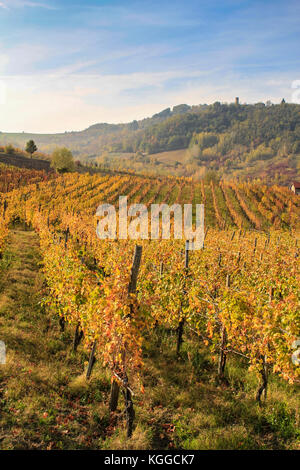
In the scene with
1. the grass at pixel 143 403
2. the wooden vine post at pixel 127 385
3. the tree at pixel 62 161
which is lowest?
the grass at pixel 143 403

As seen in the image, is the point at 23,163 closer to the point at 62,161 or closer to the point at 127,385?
the point at 62,161

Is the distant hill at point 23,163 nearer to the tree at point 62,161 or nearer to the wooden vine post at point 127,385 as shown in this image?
the tree at point 62,161

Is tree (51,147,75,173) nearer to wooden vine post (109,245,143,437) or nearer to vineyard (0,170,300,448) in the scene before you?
vineyard (0,170,300,448)

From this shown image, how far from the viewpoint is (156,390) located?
675 cm

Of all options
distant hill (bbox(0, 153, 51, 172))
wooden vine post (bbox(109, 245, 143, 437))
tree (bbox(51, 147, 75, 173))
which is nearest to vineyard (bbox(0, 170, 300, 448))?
wooden vine post (bbox(109, 245, 143, 437))

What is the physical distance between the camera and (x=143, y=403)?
6336 millimetres

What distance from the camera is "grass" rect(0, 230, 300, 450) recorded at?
5.15 metres

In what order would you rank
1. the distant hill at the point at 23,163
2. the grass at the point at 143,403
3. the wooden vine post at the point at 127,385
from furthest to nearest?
the distant hill at the point at 23,163, the wooden vine post at the point at 127,385, the grass at the point at 143,403

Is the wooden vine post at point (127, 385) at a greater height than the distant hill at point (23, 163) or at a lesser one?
lesser

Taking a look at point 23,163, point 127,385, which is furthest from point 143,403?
point 23,163

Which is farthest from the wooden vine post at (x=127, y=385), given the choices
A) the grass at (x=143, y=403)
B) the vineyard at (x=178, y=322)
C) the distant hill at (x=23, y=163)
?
the distant hill at (x=23, y=163)

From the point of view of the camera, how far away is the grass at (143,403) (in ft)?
16.9
